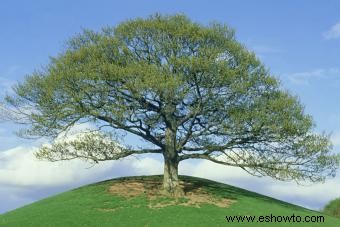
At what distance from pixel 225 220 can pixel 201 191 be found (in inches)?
327

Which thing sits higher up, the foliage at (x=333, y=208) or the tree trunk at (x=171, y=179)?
the tree trunk at (x=171, y=179)

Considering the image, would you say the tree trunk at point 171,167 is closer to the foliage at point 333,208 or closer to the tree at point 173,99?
the tree at point 173,99

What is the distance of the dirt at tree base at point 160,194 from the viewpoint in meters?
47.0

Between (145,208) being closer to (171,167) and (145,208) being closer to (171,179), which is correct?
(171,179)

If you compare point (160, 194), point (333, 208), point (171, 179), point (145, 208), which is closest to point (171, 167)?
point (171, 179)

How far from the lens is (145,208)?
4522 cm

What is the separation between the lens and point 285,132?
48.6m

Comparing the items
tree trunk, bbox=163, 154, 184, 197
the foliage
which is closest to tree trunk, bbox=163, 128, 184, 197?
tree trunk, bbox=163, 154, 184, 197

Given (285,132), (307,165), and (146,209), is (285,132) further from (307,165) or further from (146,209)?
(146,209)

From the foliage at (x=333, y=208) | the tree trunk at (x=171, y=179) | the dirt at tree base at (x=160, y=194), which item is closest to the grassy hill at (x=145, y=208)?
the dirt at tree base at (x=160, y=194)

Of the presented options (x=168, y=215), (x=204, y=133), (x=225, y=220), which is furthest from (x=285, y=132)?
(x=168, y=215)

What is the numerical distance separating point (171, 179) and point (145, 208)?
5113 millimetres

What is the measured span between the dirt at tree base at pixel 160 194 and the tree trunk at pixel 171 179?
65 cm

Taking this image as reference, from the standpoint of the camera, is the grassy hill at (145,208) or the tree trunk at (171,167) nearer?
the grassy hill at (145,208)
